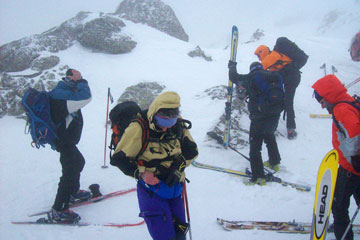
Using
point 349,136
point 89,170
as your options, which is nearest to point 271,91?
point 349,136

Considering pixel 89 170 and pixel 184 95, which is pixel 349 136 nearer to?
pixel 89 170

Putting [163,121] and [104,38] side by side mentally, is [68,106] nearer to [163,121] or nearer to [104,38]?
[163,121]

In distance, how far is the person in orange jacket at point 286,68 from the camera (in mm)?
6051

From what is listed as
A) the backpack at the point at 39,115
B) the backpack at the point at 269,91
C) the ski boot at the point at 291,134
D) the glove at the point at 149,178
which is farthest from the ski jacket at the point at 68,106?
the ski boot at the point at 291,134

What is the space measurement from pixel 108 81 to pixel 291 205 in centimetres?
1153

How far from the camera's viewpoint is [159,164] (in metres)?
2.64

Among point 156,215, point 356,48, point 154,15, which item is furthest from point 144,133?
point 154,15

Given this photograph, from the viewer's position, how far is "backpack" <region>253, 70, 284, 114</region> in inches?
179

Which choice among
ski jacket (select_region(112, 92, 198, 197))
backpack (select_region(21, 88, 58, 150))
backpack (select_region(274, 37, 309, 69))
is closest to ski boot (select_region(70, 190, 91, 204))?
backpack (select_region(21, 88, 58, 150))

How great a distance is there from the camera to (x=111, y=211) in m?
4.46

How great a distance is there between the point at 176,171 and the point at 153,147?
1.38 feet

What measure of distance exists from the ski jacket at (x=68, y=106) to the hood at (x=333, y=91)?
3.83 metres

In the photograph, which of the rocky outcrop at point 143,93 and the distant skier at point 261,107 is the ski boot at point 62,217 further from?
the rocky outcrop at point 143,93

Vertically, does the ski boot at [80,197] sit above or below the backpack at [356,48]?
below
